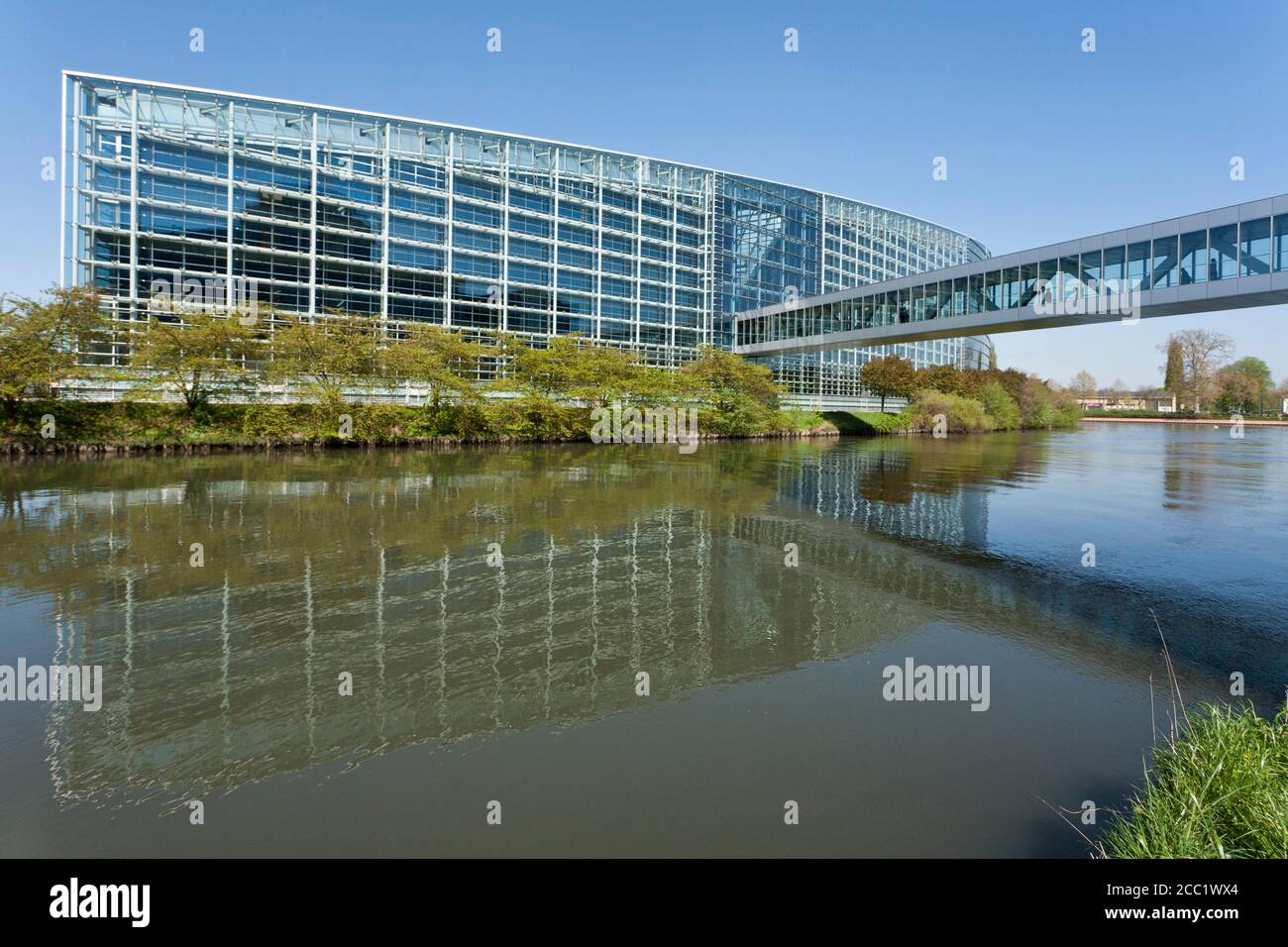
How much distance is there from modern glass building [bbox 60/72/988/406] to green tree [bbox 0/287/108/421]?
2.94 metres

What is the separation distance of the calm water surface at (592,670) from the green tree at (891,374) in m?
53.9

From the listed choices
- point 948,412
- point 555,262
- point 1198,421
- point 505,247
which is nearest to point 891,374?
point 948,412

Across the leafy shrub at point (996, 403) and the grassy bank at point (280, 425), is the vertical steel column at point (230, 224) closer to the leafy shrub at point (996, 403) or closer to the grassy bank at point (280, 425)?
the grassy bank at point (280, 425)

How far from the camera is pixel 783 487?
24562mm

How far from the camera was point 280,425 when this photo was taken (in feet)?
121

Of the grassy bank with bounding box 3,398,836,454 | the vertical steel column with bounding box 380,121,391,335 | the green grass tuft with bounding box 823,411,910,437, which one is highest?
the vertical steel column with bounding box 380,121,391,335

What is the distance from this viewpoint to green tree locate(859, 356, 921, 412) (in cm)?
7012

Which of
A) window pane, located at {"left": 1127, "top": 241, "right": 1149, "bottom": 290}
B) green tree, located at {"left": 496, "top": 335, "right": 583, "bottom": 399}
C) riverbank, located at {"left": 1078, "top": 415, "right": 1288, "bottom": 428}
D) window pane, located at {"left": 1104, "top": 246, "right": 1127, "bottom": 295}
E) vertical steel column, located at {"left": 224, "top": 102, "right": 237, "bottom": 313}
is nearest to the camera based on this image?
window pane, located at {"left": 1127, "top": 241, "right": 1149, "bottom": 290}

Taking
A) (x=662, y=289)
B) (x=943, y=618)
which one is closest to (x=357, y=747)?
(x=943, y=618)

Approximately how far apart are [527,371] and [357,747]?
134 ft

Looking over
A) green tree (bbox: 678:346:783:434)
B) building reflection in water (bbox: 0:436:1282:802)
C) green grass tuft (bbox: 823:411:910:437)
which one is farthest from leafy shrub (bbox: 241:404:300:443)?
green grass tuft (bbox: 823:411:910:437)

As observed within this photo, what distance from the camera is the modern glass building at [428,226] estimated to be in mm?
47719

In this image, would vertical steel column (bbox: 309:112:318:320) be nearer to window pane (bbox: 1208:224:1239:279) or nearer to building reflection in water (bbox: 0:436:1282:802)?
building reflection in water (bbox: 0:436:1282:802)
